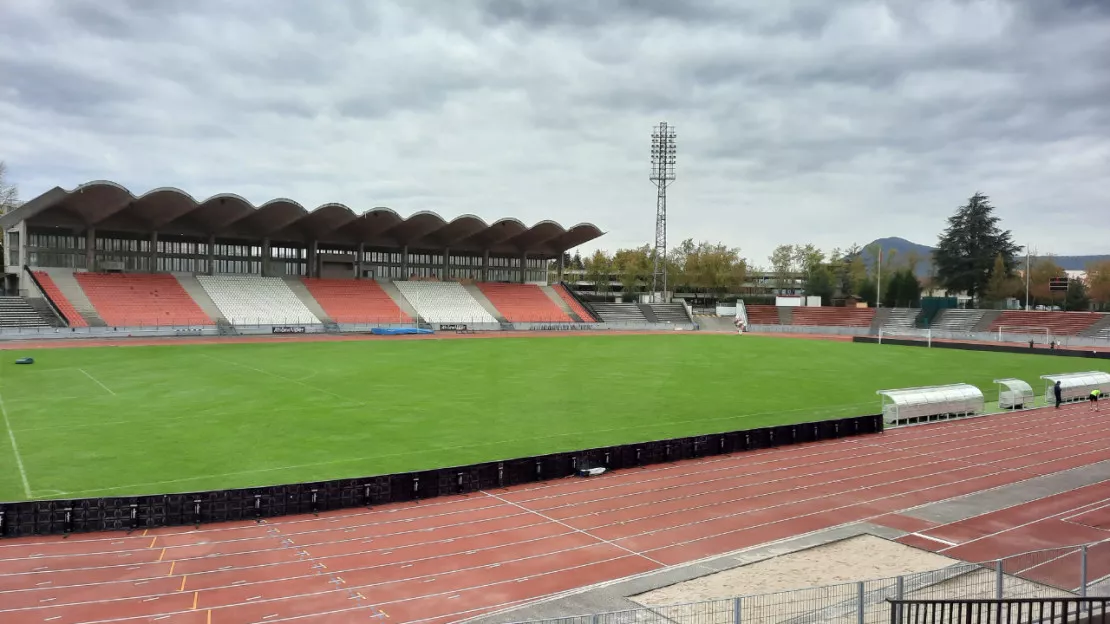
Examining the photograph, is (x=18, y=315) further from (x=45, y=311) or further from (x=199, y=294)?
(x=199, y=294)

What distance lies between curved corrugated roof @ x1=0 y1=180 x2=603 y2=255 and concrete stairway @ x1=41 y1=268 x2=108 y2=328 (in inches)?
175

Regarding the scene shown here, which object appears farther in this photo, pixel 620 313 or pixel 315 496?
pixel 620 313

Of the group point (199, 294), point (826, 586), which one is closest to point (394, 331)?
point (199, 294)

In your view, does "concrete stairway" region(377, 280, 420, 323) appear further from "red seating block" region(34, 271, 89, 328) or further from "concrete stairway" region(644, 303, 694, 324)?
"concrete stairway" region(644, 303, 694, 324)

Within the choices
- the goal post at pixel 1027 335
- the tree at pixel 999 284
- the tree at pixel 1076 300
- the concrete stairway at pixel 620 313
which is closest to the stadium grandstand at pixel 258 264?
the concrete stairway at pixel 620 313

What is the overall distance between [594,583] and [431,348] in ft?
140

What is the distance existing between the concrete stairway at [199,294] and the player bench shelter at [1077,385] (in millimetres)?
59917

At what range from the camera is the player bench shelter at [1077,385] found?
33938 mm

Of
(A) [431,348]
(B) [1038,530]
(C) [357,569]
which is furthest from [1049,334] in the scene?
(C) [357,569]

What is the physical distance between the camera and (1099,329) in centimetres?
7075

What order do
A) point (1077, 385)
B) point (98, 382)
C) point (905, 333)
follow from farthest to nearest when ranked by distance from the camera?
point (905, 333) < point (1077, 385) < point (98, 382)

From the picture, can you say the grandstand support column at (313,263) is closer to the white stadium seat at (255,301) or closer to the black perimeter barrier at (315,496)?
the white stadium seat at (255,301)

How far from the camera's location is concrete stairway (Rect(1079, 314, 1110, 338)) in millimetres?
69375

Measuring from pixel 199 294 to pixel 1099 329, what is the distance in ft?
276
